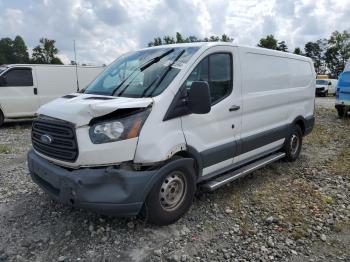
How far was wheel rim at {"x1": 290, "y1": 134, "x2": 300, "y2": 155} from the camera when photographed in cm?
666

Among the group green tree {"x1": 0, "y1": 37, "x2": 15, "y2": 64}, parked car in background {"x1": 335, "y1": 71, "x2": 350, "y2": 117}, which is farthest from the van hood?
green tree {"x1": 0, "y1": 37, "x2": 15, "y2": 64}

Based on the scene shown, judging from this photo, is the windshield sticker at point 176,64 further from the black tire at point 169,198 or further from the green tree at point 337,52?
the green tree at point 337,52

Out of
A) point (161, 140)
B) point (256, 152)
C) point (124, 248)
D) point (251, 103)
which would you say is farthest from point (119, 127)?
point (256, 152)

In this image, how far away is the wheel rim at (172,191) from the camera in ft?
12.8

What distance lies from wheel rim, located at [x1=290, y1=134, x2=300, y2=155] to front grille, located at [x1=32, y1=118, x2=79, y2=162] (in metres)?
4.42

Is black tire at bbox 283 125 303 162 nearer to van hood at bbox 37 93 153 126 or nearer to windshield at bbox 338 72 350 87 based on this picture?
van hood at bbox 37 93 153 126

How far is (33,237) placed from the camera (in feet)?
12.6

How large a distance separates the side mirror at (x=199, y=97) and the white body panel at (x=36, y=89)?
30.5 feet

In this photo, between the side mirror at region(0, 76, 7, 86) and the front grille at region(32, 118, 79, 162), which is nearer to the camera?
the front grille at region(32, 118, 79, 162)

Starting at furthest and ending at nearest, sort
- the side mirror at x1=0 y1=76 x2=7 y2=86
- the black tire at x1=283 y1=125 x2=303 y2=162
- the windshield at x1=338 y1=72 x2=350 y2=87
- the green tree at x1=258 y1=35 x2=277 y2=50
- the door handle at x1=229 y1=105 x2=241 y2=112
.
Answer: the green tree at x1=258 y1=35 x2=277 y2=50 → the windshield at x1=338 y1=72 x2=350 y2=87 → the side mirror at x1=0 y1=76 x2=7 y2=86 → the black tire at x1=283 y1=125 x2=303 y2=162 → the door handle at x1=229 y1=105 x2=241 y2=112

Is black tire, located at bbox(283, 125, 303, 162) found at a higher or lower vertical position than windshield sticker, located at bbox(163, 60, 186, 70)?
lower

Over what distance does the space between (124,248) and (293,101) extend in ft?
13.9

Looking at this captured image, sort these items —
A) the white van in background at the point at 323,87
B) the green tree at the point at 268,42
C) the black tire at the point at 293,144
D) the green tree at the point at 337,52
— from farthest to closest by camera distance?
1. the green tree at the point at 337,52
2. the green tree at the point at 268,42
3. the white van in background at the point at 323,87
4. the black tire at the point at 293,144

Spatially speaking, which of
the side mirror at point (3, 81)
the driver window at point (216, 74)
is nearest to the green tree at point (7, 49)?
the side mirror at point (3, 81)
